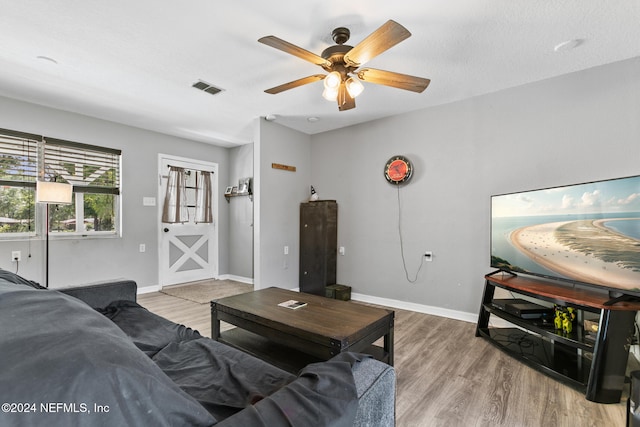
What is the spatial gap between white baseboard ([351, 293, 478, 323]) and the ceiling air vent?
10.4 feet

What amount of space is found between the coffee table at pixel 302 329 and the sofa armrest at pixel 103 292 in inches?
24.8

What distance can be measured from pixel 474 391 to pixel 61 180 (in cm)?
498

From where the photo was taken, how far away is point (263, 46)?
2441 mm

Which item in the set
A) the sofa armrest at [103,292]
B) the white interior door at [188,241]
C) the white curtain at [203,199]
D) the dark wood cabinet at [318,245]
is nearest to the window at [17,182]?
the white interior door at [188,241]

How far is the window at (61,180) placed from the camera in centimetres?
350

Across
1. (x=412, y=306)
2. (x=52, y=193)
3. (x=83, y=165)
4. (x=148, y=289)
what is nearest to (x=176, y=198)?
(x=83, y=165)

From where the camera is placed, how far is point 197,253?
5.36m

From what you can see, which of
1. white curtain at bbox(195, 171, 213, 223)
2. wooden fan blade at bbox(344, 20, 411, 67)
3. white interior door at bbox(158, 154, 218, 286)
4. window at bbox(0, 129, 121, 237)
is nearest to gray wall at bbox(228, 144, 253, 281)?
white interior door at bbox(158, 154, 218, 286)

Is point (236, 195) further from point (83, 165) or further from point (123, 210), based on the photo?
point (83, 165)

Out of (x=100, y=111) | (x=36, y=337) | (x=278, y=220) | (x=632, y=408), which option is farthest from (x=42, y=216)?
(x=632, y=408)

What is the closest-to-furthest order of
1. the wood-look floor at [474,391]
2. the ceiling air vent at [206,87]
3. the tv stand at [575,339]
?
the wood-look floor at [474,391] → the tv stand at [575,339] → the ceiling air vent at [206,87]

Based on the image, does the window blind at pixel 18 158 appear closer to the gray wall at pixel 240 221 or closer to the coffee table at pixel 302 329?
the gray wall at pixel 240 221

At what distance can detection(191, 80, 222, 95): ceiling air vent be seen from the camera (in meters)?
3.10

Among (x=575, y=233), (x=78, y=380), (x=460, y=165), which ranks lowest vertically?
(x=78, y=380)
